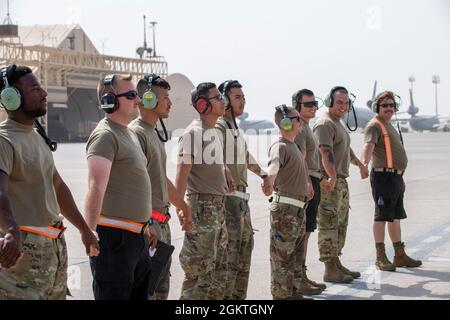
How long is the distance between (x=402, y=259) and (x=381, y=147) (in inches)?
53.5

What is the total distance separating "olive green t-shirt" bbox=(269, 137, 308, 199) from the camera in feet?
24.2

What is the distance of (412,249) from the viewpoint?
1054 cm

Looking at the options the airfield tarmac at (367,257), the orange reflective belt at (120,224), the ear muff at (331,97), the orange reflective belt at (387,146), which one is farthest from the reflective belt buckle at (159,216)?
the orange reflective belt at (387,146)

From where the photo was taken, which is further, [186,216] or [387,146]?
[387,146]

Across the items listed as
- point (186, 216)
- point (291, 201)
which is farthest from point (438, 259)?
point (186, 216)

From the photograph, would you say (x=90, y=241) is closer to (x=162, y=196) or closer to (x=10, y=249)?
(x=10, y=249)

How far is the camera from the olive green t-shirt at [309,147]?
8.28 metres

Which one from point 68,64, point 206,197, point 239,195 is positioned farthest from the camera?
point 68,64

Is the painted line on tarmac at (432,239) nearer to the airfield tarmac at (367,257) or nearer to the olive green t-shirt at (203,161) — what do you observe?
the airfield tarmac at (367,257)

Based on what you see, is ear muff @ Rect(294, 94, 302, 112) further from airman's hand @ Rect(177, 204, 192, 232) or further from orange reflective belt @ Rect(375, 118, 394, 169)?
airman's hand @ Rect(177, 204, 192, 232)

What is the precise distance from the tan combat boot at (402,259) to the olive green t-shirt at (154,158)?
4.33 m

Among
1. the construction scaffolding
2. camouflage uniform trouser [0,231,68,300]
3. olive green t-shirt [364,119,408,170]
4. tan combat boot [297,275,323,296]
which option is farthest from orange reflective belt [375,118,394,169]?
the construction scaffolding

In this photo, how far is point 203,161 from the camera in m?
6.61

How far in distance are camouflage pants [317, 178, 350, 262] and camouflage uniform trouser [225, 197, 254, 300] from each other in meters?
1.98
